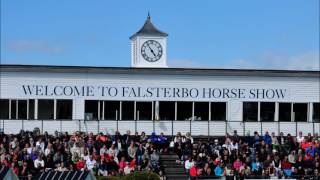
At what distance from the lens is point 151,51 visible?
5484 centimetres

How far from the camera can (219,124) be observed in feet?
159

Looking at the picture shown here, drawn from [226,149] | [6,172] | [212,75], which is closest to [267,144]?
[226,149]

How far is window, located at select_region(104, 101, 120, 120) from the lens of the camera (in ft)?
158

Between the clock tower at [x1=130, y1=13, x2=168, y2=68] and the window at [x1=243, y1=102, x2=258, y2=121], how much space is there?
681cm

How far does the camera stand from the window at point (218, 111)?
48844mm

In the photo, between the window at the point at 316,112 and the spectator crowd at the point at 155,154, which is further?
the window at the point at 316,112

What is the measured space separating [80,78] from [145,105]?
11.0 ft

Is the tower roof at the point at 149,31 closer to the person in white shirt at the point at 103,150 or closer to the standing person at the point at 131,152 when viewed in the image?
the standing person at the point at 131,152

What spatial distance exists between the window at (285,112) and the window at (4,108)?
1317cm

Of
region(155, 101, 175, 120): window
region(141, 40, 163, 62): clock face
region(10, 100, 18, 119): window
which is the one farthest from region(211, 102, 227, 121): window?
region(10, 100, 18, 119): window

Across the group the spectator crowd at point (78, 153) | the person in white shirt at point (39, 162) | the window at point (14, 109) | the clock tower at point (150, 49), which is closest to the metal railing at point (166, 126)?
the window at point (14, 109)

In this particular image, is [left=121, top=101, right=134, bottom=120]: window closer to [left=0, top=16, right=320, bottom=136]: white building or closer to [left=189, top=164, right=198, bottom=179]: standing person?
[left=0, top=16, right=320, bottom=136]: white building

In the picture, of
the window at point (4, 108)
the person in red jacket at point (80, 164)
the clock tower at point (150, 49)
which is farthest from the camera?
the clock tower at point (150, 49)

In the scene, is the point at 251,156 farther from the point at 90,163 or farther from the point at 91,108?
the point at 91,108
